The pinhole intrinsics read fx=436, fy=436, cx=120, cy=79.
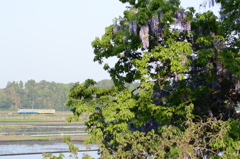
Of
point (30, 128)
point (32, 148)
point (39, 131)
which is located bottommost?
point (32, 148)

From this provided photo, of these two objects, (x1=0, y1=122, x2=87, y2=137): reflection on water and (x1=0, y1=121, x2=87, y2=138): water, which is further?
(x1=0, y1=122, x2=87, y2=137): reflection on water

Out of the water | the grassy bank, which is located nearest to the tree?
the grassy bank

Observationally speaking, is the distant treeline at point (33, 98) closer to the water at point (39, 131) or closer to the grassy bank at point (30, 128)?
the grassy bank at point (30, 128)

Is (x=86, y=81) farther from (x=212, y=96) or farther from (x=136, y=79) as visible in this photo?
(x=212, y=96)

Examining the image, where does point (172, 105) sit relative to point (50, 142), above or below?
above

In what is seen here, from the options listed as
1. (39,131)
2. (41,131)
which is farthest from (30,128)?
(41,131)

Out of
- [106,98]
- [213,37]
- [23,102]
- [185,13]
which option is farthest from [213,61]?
[23,102]

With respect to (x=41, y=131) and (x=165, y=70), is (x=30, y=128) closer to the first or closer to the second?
(x=41, y=131)

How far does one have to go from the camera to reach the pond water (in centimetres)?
2723

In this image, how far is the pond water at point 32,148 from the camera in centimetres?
2723

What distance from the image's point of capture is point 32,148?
31781 mm

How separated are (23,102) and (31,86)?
998 centimetres

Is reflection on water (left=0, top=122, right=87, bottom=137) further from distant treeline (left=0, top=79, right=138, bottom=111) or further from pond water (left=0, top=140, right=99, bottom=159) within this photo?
distant treeline (left=0, top=79, right=138, bottom=111)

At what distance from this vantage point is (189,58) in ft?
48.9
